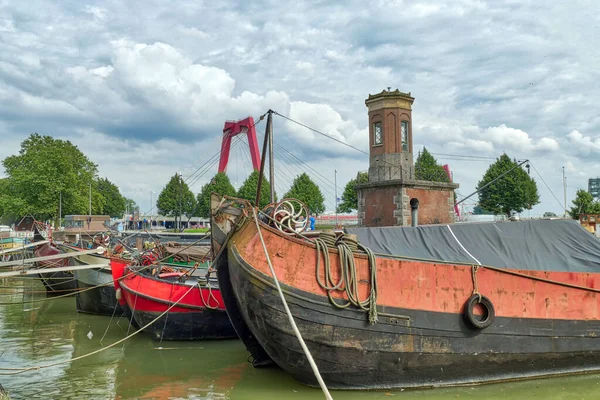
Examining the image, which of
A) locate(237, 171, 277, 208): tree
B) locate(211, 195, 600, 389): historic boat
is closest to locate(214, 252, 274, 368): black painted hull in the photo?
locate(211, 195, 600, 389): historic boat

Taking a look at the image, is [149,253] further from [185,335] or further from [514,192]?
[514,192]

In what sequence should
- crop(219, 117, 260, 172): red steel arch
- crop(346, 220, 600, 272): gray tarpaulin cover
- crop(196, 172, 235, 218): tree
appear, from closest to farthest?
1. crop(346, 220, 600, 272): gray tarpaulin cover
2. crop(219, 117, 260, 172): red steel arch
3. crop(196, 172, 235, 218): tree

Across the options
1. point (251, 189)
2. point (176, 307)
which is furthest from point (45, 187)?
point (176, 307)

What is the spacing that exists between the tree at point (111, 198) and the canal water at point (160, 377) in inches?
2709

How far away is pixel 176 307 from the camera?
12.4m

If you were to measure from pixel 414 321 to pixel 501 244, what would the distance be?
112 inches

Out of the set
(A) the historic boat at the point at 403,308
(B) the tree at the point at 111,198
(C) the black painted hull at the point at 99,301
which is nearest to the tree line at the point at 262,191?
(B) the tree at the point at 111,198

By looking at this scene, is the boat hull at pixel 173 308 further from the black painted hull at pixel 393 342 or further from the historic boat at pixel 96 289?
the black painted hull at pixel 393 342

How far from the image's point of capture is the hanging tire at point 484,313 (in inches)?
313

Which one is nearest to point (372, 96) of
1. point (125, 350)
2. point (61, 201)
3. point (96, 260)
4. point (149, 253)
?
point (149, 253)

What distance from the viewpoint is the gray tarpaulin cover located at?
29.9 feet

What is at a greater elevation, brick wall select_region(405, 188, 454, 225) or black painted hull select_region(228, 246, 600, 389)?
brick wall select_region(405, 188, 454, 225)

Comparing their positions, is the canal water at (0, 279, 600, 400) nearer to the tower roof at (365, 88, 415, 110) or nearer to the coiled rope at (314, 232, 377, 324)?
the coiled rope at (314, 232, 377, 324)

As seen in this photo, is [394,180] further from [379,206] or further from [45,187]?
[45,187]
